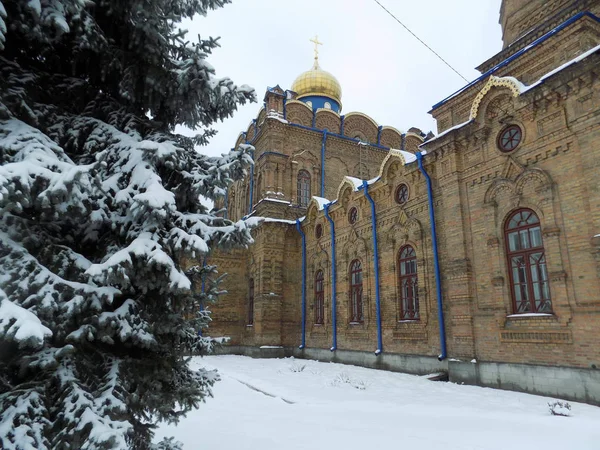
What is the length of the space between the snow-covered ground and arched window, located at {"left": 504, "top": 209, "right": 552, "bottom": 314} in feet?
6.02

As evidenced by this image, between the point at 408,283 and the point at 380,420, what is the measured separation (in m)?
6.49

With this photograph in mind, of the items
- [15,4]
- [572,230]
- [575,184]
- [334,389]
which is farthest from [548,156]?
[15,4]

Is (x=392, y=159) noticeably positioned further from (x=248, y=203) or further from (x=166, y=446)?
(x=166, y=446)

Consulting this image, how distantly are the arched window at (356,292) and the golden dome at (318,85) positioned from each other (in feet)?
41.0

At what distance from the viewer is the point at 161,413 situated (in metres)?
4.05

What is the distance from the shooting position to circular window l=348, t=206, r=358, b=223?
15.3 metres

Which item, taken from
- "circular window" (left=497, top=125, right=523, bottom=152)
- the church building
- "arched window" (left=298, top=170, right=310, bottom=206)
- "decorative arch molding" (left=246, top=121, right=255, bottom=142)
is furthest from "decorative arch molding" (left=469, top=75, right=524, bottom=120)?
"decorative arch molding" (left=246, top=121, right=255, bottom=142)

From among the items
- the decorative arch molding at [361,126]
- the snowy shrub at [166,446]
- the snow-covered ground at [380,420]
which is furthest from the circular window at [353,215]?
the snowy shrub at [166,446]

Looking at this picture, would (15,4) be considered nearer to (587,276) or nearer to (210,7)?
(210,7)

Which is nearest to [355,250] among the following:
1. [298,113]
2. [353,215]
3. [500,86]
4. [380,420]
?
[353,215]

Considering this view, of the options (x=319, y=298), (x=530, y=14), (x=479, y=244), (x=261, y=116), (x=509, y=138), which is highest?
(x=261, y=116)

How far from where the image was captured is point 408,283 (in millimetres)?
12508

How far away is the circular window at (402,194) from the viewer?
1283cm

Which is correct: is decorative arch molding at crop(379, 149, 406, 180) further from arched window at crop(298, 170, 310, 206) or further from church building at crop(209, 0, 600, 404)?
arched window at crop(298, 170, 310, 206)
